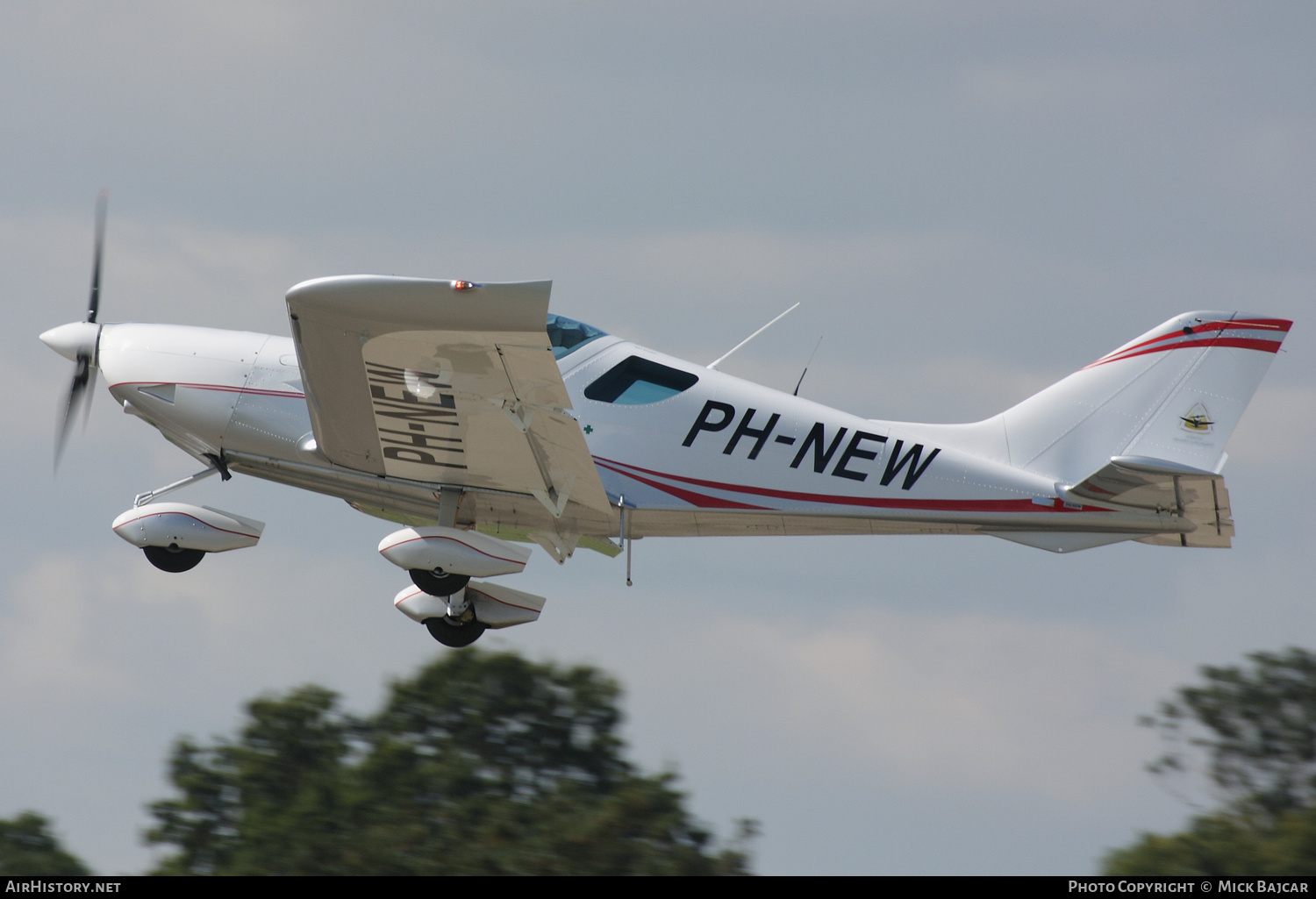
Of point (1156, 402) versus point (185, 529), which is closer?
point (185, 529)

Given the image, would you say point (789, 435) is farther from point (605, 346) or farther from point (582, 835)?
point (582, 835)

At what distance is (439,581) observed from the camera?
1103 cm

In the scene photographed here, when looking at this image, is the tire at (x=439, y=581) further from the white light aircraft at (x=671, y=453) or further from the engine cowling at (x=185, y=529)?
A: the engine cowling at (x=185, y=529)

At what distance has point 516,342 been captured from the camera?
30.0ft

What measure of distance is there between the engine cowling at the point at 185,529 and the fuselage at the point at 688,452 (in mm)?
491

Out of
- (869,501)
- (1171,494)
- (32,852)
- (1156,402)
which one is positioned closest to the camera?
(1171,494)

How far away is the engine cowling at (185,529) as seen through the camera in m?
11.2

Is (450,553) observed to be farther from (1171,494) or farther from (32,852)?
(32,852)

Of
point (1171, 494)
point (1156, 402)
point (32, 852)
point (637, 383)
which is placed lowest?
point (32, 852)

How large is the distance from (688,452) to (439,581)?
2160 millimetres

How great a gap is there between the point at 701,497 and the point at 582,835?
17.9 ft

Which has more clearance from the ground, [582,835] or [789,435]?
[789,435]

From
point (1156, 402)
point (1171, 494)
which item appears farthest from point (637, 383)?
point (1156, 402)
